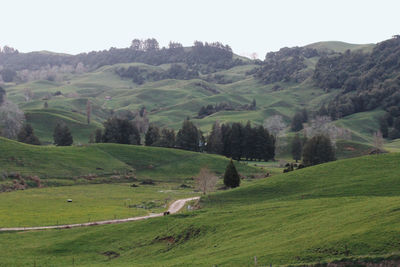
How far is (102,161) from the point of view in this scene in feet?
398

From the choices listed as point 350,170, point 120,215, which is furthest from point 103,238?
point 350,170

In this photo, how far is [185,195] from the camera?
89.2 m

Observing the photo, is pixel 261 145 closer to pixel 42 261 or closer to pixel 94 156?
pixel 94 156

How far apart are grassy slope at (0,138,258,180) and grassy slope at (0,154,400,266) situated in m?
49.6

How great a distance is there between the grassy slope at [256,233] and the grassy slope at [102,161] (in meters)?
49.6

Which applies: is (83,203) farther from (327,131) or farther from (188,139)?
(327,131)

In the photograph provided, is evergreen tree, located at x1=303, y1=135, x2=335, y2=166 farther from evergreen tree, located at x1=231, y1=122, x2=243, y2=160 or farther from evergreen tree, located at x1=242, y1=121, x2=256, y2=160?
evergreen tree, located at x1=231, y1=122, x2=243, y2=160

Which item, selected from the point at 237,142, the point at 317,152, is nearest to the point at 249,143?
the point at 237,142

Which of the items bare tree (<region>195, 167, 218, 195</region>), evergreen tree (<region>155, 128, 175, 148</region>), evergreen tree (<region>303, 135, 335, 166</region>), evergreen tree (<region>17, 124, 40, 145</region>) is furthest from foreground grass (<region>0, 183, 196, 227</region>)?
evergreen tree (<region>17, 124, 40, 145</region>)

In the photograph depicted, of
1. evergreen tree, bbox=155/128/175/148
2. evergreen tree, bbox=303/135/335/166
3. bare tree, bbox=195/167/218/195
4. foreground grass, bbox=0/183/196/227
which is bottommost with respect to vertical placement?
foreground grass, bbox=0/183/196/227

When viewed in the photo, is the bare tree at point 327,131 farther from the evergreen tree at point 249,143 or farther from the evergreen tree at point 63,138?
the evergreen tree at point 63,138

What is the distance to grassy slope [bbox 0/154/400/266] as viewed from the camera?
35.2 m

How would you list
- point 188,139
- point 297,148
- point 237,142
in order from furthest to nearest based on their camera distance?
point 188,139 → point 237,142 → point 297,148

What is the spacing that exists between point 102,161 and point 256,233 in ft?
271
